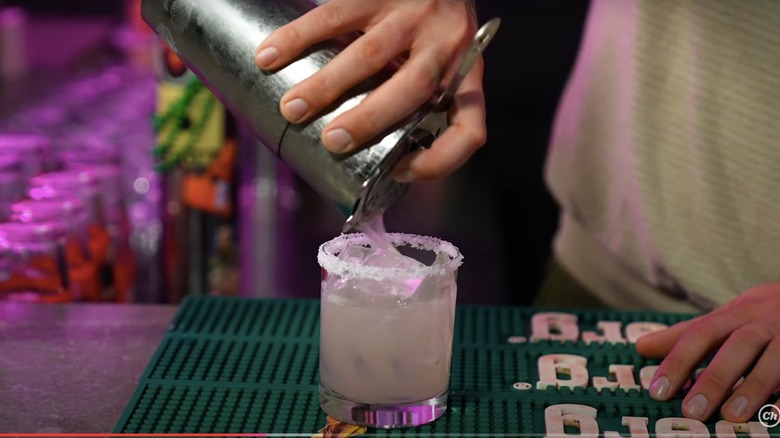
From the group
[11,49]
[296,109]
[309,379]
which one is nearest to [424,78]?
[296,109]

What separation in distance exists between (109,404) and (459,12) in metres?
0.58

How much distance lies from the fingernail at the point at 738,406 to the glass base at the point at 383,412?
32cm

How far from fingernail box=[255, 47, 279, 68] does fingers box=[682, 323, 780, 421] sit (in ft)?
1.88

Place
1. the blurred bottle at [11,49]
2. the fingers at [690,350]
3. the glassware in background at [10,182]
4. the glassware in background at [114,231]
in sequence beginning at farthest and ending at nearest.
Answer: the blurred bottle at [11,49] → the glassware in background at [114,231] → the glassware in background at [10,182] → the fingers at [690,350]

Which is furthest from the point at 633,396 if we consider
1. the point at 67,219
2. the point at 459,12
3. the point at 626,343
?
the point at 67,219

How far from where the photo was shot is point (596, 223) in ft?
6.19

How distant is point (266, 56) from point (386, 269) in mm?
235

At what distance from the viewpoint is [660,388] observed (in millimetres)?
1149

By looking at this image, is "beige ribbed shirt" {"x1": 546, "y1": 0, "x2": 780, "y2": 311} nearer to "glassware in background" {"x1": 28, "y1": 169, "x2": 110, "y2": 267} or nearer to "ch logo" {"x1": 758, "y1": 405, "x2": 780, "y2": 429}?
"ch logo" {"x1": 758, "y1": 405, "x2": 780, "y2": 429}

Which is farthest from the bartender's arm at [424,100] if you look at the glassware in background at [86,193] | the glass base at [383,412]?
the glassware in background at [86,193]

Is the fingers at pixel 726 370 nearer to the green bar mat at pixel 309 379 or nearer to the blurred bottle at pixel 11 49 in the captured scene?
the green bar mat at pixel 309 379

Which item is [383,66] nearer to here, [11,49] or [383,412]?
[383,412]

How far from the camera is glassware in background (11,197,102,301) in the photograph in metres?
1.54

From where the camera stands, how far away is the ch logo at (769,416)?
1.10m
